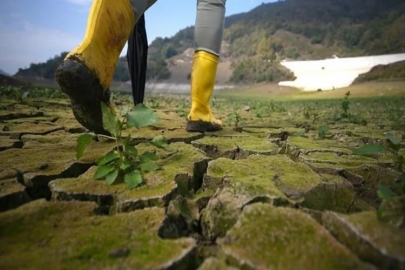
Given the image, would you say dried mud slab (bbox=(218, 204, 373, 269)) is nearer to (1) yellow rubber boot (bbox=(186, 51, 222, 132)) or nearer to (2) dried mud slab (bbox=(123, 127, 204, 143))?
(2) dried mud slab (bbox=(123, 127, 204, 143))

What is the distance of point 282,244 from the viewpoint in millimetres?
671

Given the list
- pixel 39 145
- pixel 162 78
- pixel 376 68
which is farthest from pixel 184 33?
pixel 39 145

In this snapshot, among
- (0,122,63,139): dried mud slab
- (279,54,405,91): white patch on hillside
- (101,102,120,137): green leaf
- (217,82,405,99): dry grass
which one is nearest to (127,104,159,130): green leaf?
(101,102,120,137): green leaf

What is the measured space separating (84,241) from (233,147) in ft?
3.19

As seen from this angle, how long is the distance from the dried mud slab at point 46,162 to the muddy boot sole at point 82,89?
6.3 inches

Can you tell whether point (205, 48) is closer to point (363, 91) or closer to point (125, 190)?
point (125, 190)

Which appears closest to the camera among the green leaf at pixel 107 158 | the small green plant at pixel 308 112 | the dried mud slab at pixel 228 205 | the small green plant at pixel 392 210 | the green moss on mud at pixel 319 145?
the small green plant at pixel 392 210

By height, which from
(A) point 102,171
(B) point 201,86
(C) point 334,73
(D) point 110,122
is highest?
(C) point 334,73

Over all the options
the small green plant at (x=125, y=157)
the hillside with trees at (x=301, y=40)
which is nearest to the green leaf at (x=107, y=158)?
the small green plant at (x=125, y=157)

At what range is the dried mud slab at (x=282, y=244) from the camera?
617 mm

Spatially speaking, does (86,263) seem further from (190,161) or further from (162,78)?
(162,78)

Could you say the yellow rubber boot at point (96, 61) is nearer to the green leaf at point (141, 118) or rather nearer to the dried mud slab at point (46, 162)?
the dried mud slab at point (46, 162)

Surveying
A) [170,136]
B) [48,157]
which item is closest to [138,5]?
[170,136]

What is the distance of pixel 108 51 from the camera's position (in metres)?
1.44
